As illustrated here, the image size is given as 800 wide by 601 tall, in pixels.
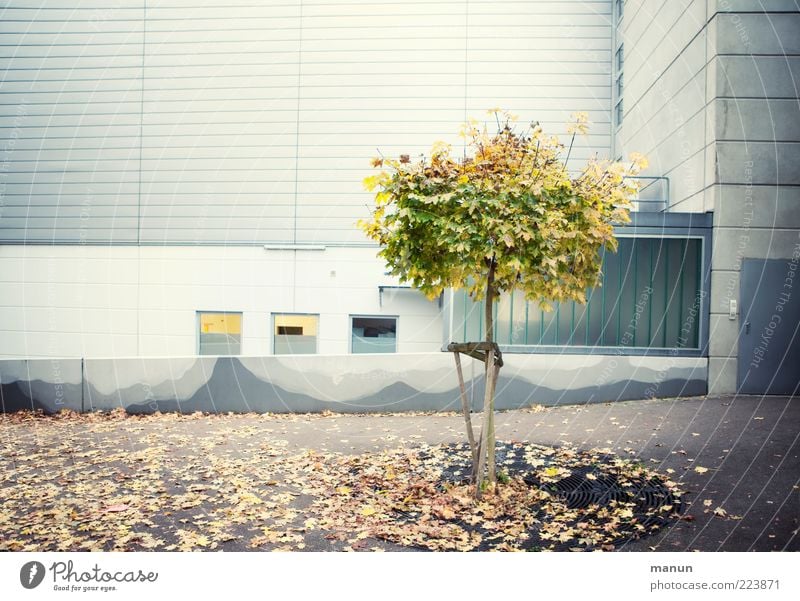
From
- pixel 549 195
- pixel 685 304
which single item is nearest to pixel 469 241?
pixel 549 195

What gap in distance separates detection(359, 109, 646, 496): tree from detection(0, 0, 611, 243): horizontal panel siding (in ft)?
28.3

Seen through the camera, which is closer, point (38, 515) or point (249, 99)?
point (38, 515)

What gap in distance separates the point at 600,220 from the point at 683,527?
2.92m

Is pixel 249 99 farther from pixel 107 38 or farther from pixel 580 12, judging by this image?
pixel 580 12

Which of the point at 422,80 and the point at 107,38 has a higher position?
the point at 107,38

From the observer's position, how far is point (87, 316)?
14734 millimetres

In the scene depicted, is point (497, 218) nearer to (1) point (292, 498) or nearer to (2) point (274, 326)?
(1) point (292, 498)

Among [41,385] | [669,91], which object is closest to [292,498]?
[41,385]

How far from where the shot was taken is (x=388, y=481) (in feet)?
20.4

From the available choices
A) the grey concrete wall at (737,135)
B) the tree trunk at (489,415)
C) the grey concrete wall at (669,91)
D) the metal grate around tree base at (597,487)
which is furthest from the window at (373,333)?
the tree trunk at (489,415)

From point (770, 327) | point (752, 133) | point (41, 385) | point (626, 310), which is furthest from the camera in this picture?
point (626, 310)

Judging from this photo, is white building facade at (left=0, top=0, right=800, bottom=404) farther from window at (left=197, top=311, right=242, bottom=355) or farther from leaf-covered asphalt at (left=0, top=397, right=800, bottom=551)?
leaf-covered asphalt at (left=0, top=397, right=800, bottom=551)

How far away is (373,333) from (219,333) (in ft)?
13.5
